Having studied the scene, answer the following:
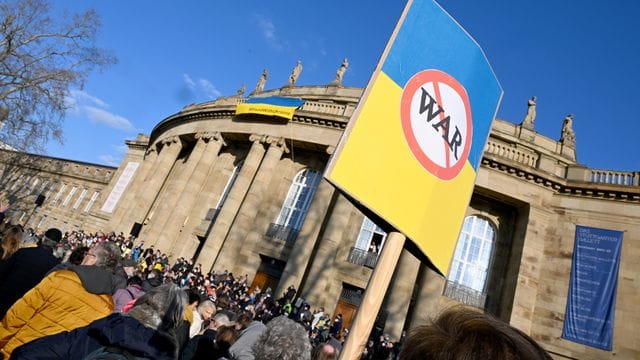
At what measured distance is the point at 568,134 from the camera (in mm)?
→ 21812

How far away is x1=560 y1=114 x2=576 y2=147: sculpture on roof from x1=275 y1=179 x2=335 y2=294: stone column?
15740mm

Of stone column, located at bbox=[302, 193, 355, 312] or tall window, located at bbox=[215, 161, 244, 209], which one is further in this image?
tall window, located at bbox=[215, 161, 244, 209]

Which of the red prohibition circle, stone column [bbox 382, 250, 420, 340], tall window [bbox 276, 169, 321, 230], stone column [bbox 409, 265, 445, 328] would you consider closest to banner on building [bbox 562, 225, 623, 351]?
stone column [bbox 409, 265, 445, 328]

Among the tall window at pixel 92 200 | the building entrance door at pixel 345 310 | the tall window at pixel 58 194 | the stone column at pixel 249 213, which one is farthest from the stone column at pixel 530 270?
the tall window at pixel 58 194

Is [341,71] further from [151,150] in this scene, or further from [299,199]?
[151,150]

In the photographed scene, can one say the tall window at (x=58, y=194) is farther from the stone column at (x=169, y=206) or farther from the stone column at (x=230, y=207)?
the stone column at (x=230, y=207)

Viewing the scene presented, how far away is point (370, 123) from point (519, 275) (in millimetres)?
17174

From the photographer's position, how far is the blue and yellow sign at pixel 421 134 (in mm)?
2012

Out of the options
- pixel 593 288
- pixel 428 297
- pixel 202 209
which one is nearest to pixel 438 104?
pixel 428 297

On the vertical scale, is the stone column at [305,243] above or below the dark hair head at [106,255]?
above

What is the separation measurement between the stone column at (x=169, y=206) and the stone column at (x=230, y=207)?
15.3 feet

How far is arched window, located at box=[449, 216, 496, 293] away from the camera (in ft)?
58.9

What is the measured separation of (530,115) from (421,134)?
24841mm

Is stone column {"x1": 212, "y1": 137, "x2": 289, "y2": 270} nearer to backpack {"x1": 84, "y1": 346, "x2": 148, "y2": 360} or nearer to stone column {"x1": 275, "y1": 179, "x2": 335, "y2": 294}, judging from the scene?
stone column {"x1": 275, "y1": 179, "x2": 335, "y2": 294}
